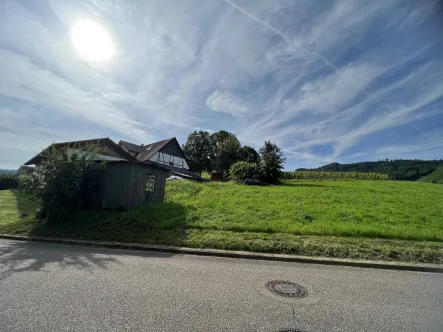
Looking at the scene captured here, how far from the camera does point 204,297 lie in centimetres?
363

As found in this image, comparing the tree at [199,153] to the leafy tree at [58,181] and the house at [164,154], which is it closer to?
the house at [164,154]

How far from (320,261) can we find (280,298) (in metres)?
2.49

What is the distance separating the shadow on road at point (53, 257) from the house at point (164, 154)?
25728 millimetres

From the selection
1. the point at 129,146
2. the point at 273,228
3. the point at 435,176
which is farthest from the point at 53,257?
the point at 435,176

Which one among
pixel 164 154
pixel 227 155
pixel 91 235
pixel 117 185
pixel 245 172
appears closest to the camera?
pixel 91 235

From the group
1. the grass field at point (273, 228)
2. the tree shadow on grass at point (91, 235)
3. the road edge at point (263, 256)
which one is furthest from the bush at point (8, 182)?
the road edge at point (263, 256)

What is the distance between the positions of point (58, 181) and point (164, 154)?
2585 centimetres

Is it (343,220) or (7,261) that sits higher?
(343,220)

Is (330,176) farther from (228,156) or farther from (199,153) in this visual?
(199,153)

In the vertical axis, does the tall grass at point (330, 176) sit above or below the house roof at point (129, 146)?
below

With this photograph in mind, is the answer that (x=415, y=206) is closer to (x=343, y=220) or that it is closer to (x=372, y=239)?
(x=343, y=220)

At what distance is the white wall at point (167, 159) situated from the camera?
3362 centimetres

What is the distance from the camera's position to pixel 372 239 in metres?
7.02

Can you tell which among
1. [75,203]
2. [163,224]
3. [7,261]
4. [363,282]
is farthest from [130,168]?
[363,282]
